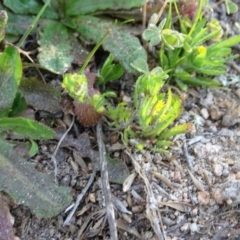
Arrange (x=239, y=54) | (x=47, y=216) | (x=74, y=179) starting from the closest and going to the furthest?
(x=47, y=216) < (x=74, y=179) < (x=239, y=54)

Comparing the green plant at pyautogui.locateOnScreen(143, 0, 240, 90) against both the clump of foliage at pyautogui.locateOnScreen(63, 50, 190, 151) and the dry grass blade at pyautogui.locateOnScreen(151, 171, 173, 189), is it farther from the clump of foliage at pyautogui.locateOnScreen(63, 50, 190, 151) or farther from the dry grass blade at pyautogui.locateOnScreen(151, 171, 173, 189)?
the dry grass blade at pyautogui.locateOnScreen(151, 171, 173, 189)

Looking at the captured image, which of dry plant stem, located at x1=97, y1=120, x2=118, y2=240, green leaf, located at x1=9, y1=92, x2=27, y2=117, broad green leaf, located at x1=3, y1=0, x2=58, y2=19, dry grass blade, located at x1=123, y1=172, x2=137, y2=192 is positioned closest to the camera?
dry plant stem, located at x1=97, y1=120, x2=118, y2=240

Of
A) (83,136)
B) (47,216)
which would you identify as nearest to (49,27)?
(83,136)

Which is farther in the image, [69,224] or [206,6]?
[206,6]

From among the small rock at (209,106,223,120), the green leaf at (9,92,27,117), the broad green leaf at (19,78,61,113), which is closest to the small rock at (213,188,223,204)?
the small rock at (209,106,223,120)

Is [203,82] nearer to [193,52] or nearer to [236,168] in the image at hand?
[193,52]

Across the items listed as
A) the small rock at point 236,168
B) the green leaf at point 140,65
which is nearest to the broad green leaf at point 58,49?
the green leaf at point 140,65

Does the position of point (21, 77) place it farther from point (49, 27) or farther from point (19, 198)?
point (19, 198)

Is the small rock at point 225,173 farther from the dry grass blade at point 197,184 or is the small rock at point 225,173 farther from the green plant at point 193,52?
the green plant at point 193,52
